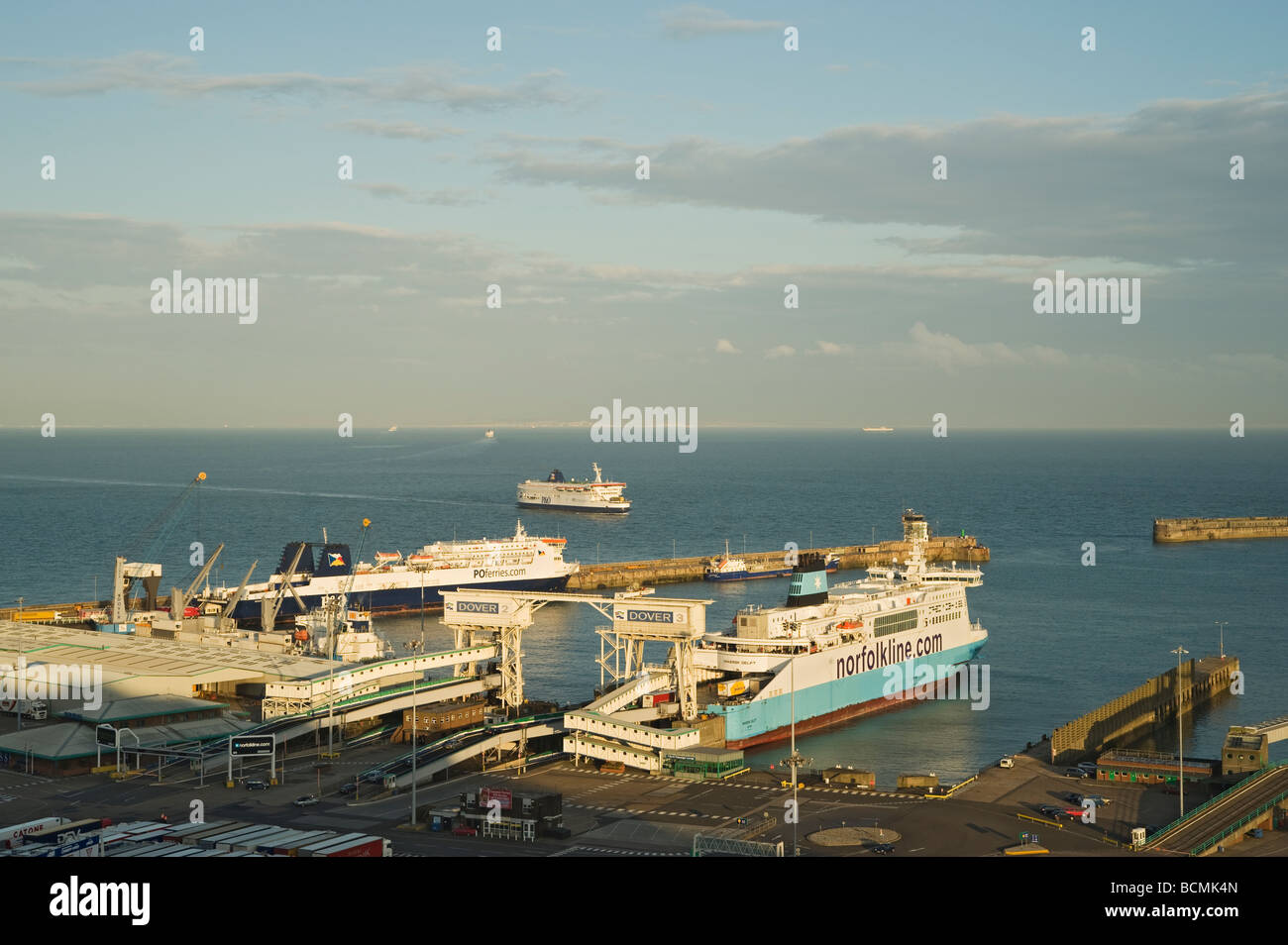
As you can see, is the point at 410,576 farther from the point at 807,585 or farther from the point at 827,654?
the point at 827,654

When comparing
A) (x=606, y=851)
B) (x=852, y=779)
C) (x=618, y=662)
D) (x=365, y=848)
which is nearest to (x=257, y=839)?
(x=365, y=848)

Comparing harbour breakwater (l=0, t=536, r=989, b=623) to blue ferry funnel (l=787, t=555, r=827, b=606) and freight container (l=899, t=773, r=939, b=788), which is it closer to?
blue ferry funnel (l=787, t=555, r=827, b=606)

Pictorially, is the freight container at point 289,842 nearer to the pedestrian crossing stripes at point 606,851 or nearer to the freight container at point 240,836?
the freight container at point 240,836

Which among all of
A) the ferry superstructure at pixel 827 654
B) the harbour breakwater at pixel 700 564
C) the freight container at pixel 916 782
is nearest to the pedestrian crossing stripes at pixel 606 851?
the freight container at pixel 916 782

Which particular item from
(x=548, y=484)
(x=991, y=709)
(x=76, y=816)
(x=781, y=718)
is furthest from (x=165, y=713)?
(x=548, y=484)
